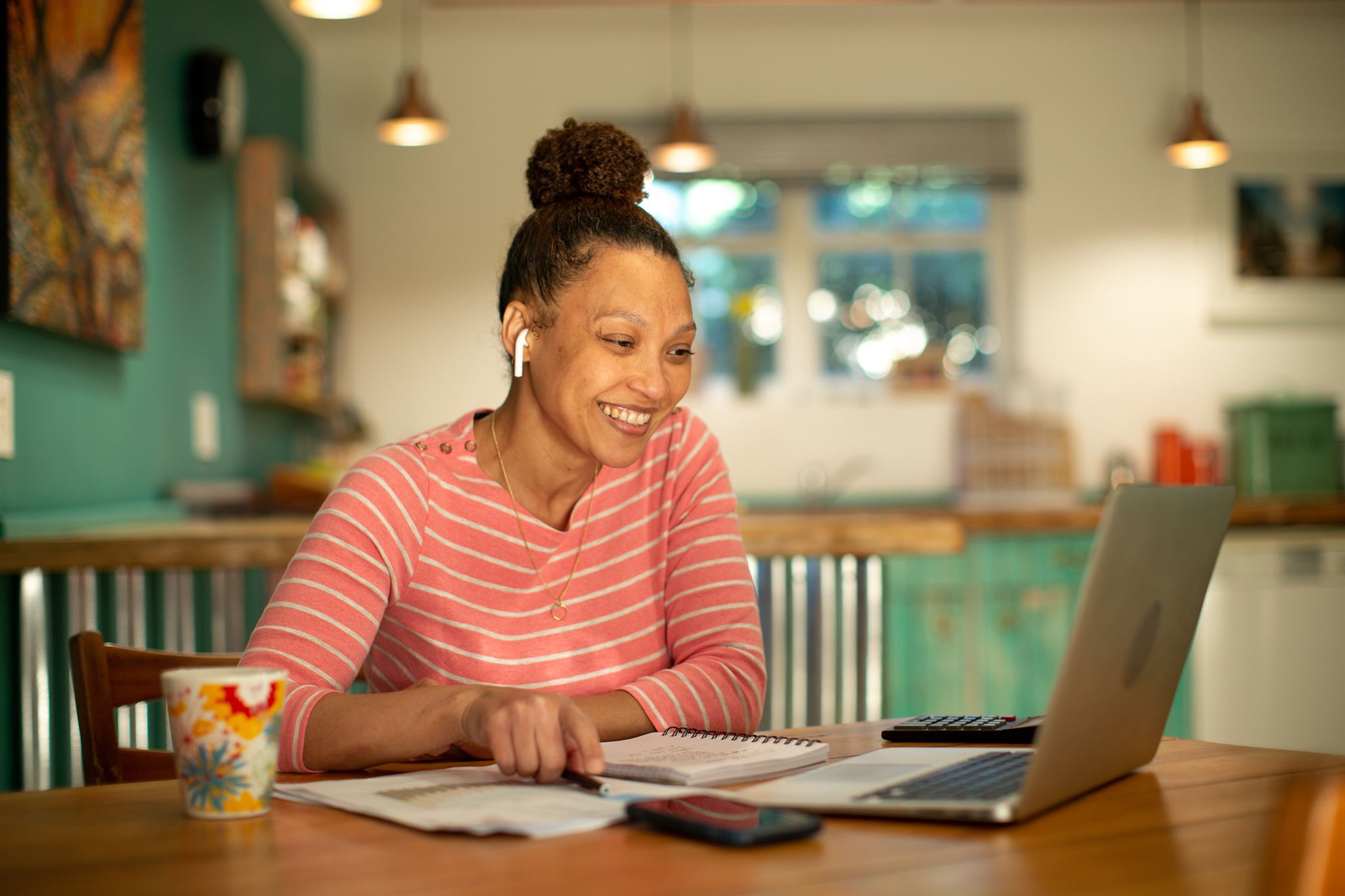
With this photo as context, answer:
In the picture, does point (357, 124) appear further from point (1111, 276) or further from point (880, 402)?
point (1111, 276)

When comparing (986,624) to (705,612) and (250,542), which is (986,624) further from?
(705,612)

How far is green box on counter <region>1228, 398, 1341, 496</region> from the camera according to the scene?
14.0 ft

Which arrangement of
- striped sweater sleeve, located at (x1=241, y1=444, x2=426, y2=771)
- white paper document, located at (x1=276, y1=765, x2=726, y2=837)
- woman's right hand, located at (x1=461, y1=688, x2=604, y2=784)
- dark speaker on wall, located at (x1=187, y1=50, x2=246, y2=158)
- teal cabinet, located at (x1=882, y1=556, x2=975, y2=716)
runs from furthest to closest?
teal cabinet, located at (x1=882, y1=556, x2=975, y2=716), dark speaker on wall, located at (x1=187, y1=50, x2=246, y2=158), striped sweater sleeve, located at (x1=241, y1=444, x2=426, y2=771), woman's right hand, located at (x1=461, y1=688, x2=604, y2=784), white paper document, located at (x1=276, y1=765, x2=726, y2=837)

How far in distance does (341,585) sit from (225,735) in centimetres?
41

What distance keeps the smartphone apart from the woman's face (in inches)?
24.9

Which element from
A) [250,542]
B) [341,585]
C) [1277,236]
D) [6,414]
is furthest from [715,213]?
[341,585]

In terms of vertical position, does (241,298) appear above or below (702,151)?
below

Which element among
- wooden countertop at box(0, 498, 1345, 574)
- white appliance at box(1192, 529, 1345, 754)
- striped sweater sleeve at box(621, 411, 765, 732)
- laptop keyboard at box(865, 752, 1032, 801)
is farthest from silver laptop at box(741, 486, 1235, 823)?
white appliance at box(1192, 529, 1345, 754)

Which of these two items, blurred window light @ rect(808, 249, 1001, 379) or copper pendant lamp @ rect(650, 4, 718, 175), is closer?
copper pendant lamp @ rect(650, 4, 718, 175)

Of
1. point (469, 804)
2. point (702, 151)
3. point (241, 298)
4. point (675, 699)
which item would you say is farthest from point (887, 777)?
point (702, 151)

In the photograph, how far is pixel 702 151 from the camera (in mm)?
3891

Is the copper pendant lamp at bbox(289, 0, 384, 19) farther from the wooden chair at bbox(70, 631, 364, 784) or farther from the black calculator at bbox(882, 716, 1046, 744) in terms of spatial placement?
the black calculator at bbox(882, 716, 1046, 744)

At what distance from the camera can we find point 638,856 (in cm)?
74

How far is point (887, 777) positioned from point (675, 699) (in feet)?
1.31
